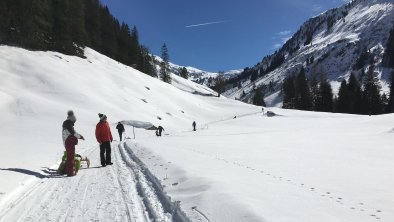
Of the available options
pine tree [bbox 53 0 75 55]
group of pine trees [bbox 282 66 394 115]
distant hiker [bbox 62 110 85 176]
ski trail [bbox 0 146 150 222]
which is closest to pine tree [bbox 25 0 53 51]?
pine tree [bbox 53 0 75 55]

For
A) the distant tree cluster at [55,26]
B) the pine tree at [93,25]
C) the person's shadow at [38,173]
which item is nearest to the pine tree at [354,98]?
the distant tree cluster at [55,26]

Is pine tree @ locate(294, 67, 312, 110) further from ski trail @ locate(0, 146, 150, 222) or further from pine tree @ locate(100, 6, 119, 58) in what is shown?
ski trail @ locate(0, 146, 150, 222)

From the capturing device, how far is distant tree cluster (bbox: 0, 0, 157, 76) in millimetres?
52375

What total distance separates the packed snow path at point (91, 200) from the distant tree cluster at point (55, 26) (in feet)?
153

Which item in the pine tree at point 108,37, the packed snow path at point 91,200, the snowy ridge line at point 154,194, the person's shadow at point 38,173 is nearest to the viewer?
the snowy ridge line at point 154,194

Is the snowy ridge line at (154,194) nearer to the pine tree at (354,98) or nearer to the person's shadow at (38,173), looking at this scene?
the person's shadow at (38,173)

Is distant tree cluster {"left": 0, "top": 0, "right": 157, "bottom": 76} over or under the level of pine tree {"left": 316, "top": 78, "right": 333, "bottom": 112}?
over

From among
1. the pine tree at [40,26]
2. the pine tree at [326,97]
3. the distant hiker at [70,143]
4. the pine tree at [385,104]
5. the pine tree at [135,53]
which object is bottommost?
the distant hiker at [70,143]

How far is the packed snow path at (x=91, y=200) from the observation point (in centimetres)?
713

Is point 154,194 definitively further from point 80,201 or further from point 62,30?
point 62,30

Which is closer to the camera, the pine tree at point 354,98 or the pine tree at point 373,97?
the pine tree at point 373,97

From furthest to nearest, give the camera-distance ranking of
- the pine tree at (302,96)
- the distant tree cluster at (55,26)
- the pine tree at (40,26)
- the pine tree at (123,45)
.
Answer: the pine tree at (302,96) → the pine tree at (123,45) → the pine tree at (40,26) → the distant tree cluster at (55,26)

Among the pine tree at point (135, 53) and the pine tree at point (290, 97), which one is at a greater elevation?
the pine tree at point (135, 53)

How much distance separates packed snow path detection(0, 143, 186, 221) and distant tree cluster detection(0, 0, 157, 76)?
46.5 m
